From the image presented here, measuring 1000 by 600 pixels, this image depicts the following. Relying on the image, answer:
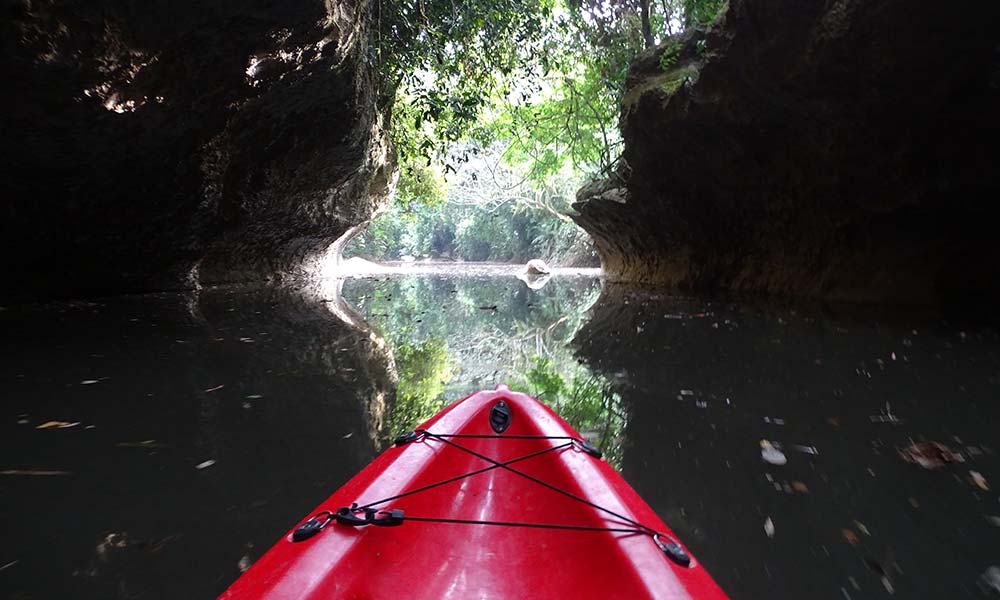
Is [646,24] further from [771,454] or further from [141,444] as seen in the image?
[141,444]

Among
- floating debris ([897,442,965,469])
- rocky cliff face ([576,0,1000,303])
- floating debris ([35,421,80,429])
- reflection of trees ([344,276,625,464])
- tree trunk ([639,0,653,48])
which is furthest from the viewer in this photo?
tree trunk ([639,0,653,48])

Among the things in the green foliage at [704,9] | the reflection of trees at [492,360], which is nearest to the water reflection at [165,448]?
the reflection of trees at [492,360]

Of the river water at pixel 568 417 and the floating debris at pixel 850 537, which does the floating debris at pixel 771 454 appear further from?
the floating debris at pixel 850 537

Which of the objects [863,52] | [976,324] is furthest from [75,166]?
[976,324]

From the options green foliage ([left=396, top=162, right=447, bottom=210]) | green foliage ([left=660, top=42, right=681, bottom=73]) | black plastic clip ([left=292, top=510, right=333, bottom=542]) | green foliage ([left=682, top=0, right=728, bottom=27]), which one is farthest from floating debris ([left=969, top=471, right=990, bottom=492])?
green foliage ([left=396, top=162, right=447, bottom=210])

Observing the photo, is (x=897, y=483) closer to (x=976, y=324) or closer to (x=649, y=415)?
(x=649, y=415)

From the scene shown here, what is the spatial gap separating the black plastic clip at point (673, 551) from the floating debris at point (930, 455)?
5.67 ft

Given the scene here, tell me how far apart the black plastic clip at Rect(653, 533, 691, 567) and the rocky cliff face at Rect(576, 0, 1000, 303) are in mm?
6222

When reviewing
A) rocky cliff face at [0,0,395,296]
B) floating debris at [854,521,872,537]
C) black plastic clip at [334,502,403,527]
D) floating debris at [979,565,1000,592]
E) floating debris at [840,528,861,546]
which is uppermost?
rocky cliff face at [0,0,395,296]

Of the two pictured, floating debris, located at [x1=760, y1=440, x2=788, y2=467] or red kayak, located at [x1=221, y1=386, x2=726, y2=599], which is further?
floating debris, located at [x1=760, y1=440, x2=788, y2=467]

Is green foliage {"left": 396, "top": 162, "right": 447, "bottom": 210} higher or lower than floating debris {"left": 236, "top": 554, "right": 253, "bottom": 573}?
higher

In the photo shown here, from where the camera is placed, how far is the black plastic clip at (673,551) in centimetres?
118

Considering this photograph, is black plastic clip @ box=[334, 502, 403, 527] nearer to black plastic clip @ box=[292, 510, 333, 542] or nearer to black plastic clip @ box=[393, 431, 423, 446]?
black plastic clip @ box=[292, 510, 333, 542]

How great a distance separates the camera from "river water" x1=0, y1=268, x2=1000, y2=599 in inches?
62.3
